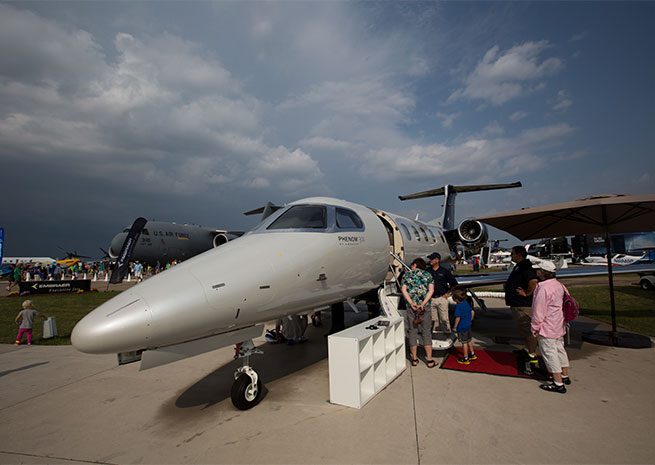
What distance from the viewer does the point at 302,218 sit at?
5.11 metres

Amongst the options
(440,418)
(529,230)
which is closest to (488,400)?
(440,418)

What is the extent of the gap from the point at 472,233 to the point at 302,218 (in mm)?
9091

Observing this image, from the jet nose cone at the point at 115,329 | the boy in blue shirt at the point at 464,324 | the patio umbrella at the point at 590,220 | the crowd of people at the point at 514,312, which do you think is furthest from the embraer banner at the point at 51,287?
the patio umbrella at the point at 590,220

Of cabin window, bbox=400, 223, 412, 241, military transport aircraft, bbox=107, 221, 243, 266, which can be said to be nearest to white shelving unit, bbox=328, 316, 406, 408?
cabin window, bbox=400, 223, 412, 241

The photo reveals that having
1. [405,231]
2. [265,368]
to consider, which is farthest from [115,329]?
[405,231]

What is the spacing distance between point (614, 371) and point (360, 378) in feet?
13.8

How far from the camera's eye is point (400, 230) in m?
7.70

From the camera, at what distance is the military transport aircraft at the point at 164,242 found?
24.5 m

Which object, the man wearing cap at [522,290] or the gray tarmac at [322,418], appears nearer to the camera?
the gray tarmac at [322,418]

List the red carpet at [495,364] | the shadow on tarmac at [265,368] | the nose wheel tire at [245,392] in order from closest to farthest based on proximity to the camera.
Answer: the nose wheel tire at [245,392], the shadow on tarmac at [265,368], the red carpet at [495,364]

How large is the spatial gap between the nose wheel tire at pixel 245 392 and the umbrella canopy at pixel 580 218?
5299mm

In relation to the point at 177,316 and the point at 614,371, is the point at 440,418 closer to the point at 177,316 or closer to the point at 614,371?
the point at 177,316

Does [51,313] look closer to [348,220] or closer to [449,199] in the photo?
[348,220]

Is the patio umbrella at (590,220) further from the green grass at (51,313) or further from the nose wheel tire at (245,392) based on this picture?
the green grass at (51,313)
